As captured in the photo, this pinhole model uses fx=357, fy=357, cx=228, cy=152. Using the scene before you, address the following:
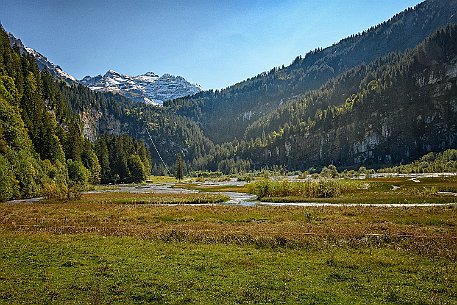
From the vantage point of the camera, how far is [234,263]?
84.2ft

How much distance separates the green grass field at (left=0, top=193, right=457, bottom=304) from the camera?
19.0 m

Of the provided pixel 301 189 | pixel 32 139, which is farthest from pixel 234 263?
pixel 32 139

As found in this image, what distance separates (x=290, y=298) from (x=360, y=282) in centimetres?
546

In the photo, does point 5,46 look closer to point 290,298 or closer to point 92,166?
point 92,166

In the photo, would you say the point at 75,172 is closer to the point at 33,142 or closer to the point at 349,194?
the point at 33,142

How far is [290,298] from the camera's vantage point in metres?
18.6

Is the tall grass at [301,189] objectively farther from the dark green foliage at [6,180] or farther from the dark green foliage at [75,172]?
the dark green foliage at [75,172]

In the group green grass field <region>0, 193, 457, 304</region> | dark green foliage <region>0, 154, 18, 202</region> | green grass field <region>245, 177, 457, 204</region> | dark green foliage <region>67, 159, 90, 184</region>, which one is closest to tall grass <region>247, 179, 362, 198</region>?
green grass field <region>245, 177, 457, 204</region>

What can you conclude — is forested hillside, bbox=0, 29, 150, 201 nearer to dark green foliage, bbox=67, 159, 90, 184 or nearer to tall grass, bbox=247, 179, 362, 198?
dark green foliage, bbox=67, 159, 90, 184

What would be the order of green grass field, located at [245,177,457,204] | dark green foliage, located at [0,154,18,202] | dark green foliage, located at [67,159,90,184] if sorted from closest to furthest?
green grass field, located at [245,177,457,204] < dark green foliage, located at [0,154,18,202] < dark green foliage, located at [67,159,90,184]

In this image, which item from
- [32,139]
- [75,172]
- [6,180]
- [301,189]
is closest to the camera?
[6,180]

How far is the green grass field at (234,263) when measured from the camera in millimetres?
18984

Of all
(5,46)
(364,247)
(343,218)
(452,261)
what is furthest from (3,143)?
(452,261)

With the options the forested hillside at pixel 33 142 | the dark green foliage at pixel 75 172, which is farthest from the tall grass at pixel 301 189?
the dark green foliage at pixel 75 172
